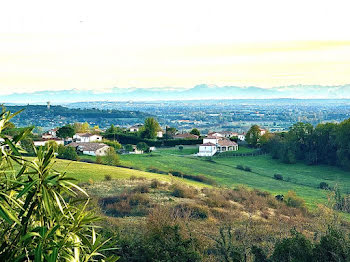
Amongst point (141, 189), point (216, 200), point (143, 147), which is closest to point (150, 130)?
point (143, 147)

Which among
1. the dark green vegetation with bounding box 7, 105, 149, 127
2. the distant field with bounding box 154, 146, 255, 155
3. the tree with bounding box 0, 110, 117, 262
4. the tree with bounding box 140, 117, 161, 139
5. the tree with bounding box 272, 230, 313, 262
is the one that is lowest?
the dark green vegetation with bounding box 7, 105, 149, 127

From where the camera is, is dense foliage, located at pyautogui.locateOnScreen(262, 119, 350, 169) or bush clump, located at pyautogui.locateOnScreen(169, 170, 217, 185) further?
dense foliage, located at pyautogui.locateOnScreen(262, 119, 350, 169)

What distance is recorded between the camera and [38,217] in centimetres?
691

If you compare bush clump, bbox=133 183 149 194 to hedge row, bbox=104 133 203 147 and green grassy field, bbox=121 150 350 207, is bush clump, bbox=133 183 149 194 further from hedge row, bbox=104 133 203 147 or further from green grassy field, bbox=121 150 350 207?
hedge row, bbox=104 133 203 147

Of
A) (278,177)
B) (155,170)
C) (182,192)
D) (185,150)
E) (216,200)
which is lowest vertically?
(185,150)

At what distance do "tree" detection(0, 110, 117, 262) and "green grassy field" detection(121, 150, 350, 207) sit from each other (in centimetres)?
3132

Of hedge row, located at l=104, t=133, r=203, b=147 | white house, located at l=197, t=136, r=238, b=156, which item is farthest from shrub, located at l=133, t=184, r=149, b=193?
hedge row, located at l=104, t=133, r=203, b=147

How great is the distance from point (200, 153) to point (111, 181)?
99.5 ft

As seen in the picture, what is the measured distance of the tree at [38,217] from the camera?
20.4 feet

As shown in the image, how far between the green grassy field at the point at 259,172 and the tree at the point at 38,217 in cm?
3132

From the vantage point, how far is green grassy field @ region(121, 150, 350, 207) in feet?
139

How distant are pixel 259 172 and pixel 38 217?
45.0 metres

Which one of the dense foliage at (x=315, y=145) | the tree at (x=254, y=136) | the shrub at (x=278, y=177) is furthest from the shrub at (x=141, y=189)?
the tree at (x=254, y=136)

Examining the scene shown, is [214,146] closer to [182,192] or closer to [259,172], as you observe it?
[259,172]
